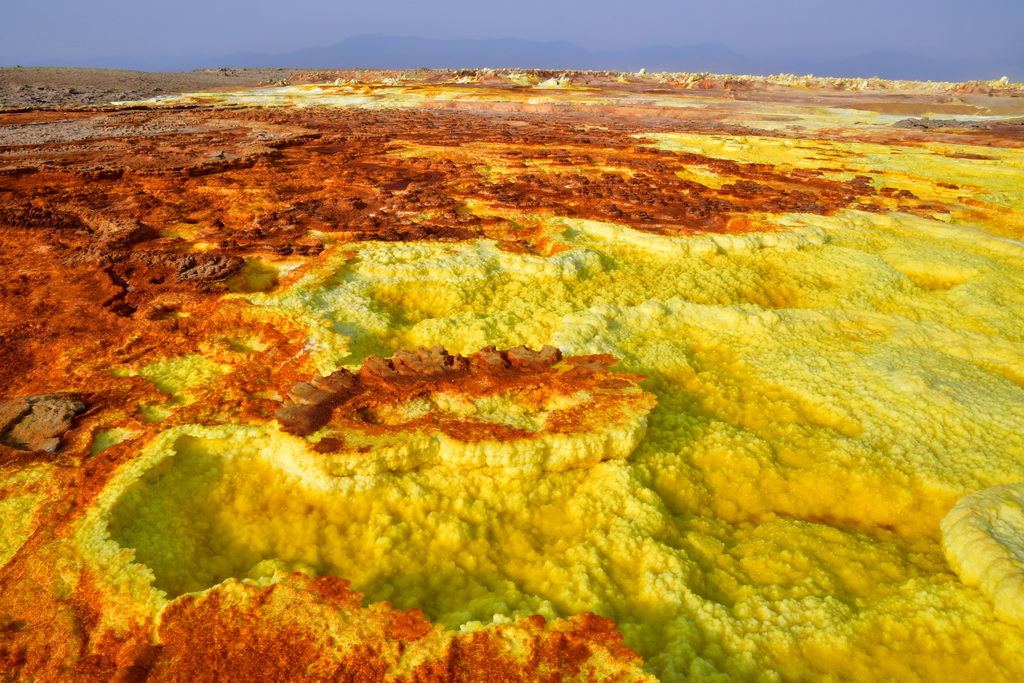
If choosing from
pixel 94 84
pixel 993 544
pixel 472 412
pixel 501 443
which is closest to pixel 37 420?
pixel 472 412

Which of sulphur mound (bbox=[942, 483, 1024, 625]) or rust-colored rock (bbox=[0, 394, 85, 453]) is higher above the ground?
rust-colored rock (bbox=[0, 394, 85, 453])

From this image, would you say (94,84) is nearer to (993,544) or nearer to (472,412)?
(472,412)

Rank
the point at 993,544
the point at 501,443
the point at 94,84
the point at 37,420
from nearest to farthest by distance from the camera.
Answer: the point at 993,544 < the point at 501,443 < the point at 37,420 < the point at 94,84

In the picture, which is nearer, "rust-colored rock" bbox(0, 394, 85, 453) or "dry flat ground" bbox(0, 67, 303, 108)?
"rust-colored rock" bbox(0, 394, 85, 453)

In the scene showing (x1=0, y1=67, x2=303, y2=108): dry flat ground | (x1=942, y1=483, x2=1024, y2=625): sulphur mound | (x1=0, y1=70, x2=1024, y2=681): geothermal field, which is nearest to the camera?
(x1=0, y1=70, x2=1024, y2=681): geothermal field

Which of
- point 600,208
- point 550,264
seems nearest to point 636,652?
point 550,264

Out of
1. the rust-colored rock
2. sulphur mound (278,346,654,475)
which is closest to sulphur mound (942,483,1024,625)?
sulphur mound (278,346,654,475)

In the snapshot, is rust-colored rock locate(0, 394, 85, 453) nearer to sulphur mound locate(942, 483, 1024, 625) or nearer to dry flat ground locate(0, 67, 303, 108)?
sulphur mound locate(942, 483, 1024, 625)
